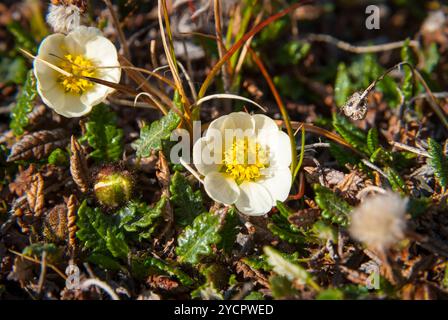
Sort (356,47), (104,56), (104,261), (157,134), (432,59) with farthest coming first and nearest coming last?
(356,47) → (432,59) → (104,56) → (157,134) → (104,261)

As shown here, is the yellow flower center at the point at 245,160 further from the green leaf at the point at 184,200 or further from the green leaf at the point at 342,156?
the green leaf at the point at 342,156

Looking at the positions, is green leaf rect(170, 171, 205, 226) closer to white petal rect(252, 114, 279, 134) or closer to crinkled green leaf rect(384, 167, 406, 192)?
white petal rect(252, 114, 279, 134)

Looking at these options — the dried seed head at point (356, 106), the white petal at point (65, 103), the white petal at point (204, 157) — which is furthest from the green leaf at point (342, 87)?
the white petal at point (65, 103)

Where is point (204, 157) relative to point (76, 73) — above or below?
below

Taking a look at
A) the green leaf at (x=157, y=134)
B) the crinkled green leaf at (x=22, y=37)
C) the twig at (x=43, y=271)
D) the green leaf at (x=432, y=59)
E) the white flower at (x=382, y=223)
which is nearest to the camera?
the white flower at (x=382, y=223)

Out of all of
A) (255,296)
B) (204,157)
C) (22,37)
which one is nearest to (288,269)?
(255,296)

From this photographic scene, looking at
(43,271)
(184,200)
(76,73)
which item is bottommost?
(43,271)

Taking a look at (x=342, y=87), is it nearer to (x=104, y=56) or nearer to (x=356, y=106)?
(x=356, y=106)

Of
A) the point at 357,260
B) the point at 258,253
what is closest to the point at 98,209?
the point at 258,253
